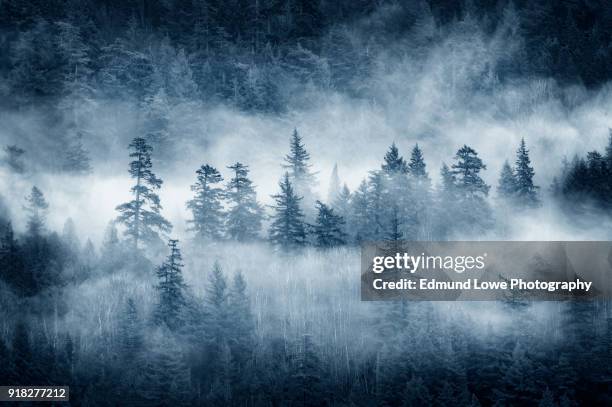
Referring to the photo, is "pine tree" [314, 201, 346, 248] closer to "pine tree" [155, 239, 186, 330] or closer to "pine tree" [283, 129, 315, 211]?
"pine tree" [283, 129, 315, 211]

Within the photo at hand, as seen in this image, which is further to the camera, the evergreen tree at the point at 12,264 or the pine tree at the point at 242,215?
the evergreen tree at the point at 12,264

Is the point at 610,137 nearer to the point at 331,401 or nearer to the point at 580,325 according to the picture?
the point at 580,325

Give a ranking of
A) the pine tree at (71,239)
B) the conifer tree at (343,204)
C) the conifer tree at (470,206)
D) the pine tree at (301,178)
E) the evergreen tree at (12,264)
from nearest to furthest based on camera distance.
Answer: the conifer tree at (470,206)
the conifer tree at (343,204)
the pine tree at (71,239)
the evergreen tree at (12,264)
the pine tree at (301,178)

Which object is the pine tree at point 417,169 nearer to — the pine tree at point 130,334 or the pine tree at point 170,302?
the pine tree at point 170,302

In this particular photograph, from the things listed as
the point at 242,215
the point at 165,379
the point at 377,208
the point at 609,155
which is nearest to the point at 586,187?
the point at 609,155

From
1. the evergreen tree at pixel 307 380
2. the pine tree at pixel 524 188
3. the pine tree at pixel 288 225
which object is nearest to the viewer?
the evergreen tree at pixel 307 380

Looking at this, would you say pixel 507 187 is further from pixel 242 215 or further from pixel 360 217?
pixel 242 215

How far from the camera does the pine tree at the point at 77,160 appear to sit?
96.4m

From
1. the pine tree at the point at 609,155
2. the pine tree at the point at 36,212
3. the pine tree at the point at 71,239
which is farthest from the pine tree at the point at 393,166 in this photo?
the pine tree at the point at 36,212

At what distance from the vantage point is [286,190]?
7775cm

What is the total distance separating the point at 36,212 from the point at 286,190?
2830cm

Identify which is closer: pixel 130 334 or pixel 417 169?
pixel 130 334

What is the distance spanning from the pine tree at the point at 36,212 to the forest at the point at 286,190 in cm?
24

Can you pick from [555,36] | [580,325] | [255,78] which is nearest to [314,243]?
[580,325]
